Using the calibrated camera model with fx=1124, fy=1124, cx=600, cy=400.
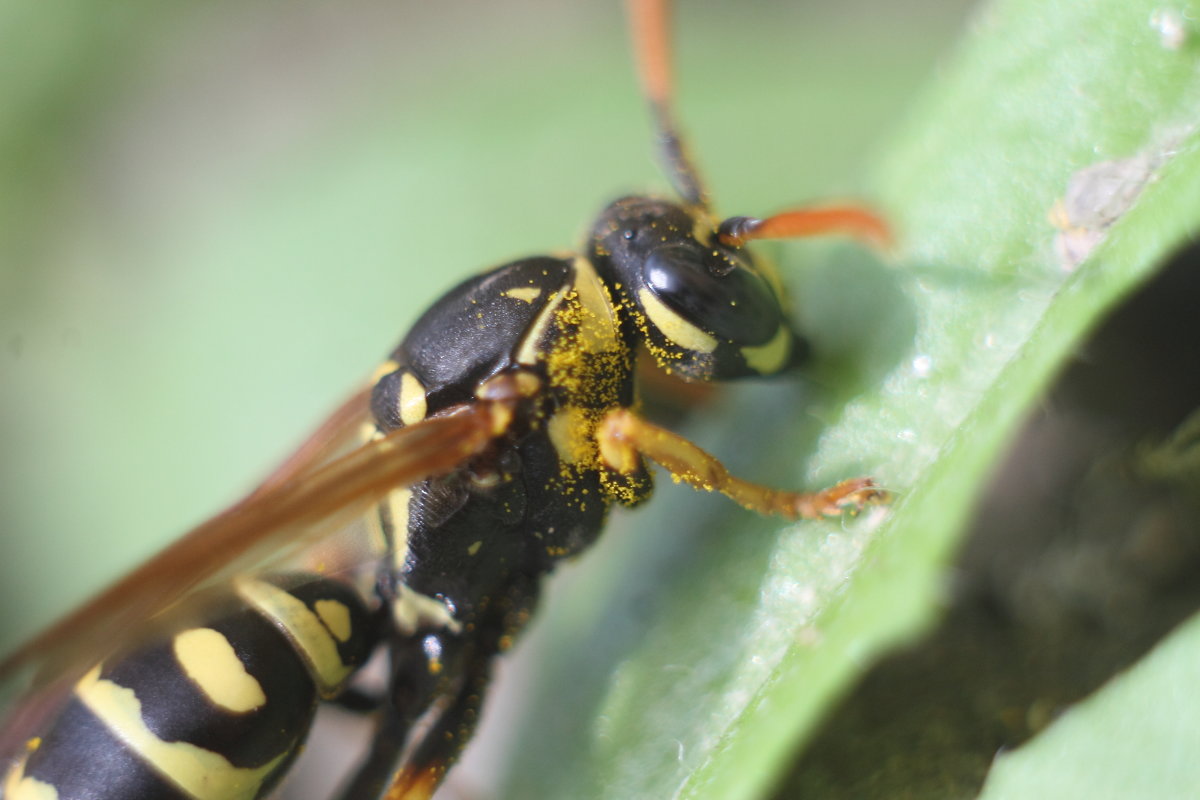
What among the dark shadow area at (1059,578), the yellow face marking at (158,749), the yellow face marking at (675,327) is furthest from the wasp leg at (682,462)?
the yellow face marking at (158,749)

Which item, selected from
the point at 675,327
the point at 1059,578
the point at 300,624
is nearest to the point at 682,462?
the point at 675,327

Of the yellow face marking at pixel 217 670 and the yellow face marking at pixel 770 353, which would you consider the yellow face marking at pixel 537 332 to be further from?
the yellow face marking at pixel 217 670

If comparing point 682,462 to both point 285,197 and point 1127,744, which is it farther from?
point 285,197

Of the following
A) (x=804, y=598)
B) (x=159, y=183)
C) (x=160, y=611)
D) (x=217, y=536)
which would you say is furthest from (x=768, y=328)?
(x=159, y=183)

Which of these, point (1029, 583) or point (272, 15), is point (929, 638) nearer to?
point (1029, 583)

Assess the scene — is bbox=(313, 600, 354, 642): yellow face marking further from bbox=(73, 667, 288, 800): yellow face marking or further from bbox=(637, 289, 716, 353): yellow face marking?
bbox=(637, 289, 716, 353): yellow face marking

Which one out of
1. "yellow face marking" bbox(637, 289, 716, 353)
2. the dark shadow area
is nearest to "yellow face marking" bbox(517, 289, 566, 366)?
"yellow face marking" bbox(637, 289, 716, 353)
